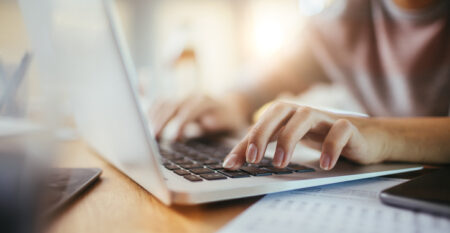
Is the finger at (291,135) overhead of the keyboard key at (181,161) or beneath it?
overhead

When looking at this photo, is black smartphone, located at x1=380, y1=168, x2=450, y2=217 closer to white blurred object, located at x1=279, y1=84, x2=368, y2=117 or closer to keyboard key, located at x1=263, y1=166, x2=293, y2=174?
keyboard key, located at x1=263, y1=166, x2=293, y2=174

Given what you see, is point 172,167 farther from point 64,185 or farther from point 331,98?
point 331,98

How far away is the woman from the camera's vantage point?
0.40m

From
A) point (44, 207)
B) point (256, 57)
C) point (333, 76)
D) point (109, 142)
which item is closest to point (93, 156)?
point (109, 142)

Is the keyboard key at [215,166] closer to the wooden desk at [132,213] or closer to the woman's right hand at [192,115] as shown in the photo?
the wooden desk at [132,213]

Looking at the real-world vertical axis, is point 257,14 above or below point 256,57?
above

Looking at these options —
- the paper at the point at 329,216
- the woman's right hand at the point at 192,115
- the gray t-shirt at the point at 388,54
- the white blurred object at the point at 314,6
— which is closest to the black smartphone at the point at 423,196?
the paper at the point at 329,216

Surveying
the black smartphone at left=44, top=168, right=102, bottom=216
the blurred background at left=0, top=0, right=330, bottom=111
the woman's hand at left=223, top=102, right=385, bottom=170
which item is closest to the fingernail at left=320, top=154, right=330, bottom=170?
the woman's hand at left=223, top=102, right=385, bottom=170

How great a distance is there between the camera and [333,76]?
48.4 inches

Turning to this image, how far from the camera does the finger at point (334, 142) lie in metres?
0.38

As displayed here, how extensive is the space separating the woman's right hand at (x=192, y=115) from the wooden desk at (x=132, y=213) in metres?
0.40

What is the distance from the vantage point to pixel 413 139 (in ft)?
1.74

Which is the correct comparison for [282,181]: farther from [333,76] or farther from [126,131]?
[333,76]

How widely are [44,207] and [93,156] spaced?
1.39 ft
